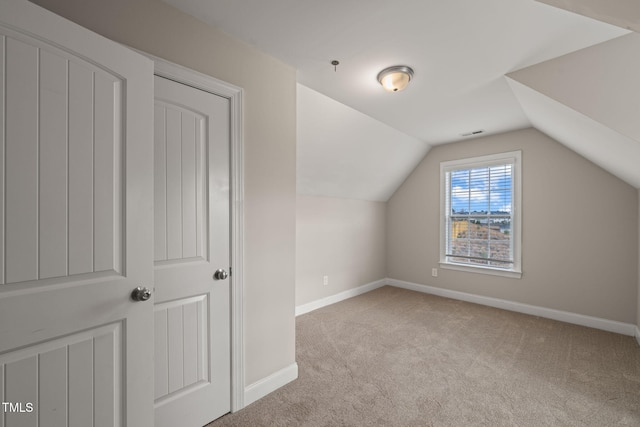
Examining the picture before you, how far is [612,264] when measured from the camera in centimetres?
311

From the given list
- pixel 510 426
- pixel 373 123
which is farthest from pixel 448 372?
pixel 373 123

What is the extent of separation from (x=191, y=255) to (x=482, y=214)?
3.92m

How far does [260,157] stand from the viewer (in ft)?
6.49

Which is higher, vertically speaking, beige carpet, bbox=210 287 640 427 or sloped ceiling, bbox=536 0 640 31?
sloped ceiling, bbox=536 0 640 31

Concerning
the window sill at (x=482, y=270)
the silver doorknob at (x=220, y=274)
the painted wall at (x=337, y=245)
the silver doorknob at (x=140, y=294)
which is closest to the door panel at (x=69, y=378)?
the silver doorknob at (x=140, y=294)

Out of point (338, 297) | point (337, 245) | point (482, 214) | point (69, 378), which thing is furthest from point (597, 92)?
point (338, 297)

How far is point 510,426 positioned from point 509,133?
341cm

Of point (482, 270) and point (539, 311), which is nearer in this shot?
point (539, 311)

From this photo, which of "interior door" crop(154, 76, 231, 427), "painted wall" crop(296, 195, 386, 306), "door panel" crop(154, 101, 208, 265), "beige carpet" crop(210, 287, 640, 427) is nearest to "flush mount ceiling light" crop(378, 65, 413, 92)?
"interior door" crop(154, 76, 231, 427)

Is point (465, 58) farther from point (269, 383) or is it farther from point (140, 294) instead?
point (269, 383)

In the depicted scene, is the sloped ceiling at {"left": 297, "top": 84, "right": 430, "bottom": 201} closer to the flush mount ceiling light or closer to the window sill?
the flush mount ceiling light

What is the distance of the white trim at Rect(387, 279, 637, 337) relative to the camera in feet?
10.0

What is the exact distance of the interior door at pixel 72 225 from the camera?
0.98 metres

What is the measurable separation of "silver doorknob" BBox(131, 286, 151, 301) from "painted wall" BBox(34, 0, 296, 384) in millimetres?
696
